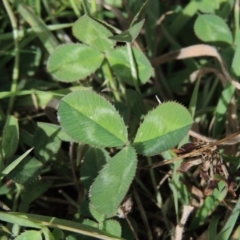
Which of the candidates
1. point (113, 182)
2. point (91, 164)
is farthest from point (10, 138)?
point (113, 182)

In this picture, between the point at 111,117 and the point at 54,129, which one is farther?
the point at 54,129

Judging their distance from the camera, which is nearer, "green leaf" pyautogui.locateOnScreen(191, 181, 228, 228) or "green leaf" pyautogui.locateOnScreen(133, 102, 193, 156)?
"green leaf" pyautogui.locateOnScreen(133, 102, 193, 156)

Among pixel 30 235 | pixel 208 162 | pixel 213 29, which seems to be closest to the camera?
pixel 30 235

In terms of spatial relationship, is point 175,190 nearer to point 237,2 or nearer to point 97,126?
point 97,126

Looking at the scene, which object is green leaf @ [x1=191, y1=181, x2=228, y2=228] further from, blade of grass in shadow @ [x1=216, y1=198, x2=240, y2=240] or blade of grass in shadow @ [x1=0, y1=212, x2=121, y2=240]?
blade of grass in shadow @ [x1=0, y1=212, x2=121, y2=240]

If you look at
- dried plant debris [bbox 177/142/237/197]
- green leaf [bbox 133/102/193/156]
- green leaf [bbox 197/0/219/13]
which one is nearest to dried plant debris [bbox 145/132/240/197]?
dried plant debris [bbox 177/142/237/197]

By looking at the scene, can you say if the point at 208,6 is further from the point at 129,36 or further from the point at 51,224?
the point at 51,224

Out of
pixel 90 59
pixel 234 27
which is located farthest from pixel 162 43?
pixel 90 59
